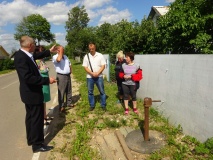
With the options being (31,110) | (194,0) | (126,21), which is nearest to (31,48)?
(31,110)

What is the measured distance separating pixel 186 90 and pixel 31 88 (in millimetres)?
3032

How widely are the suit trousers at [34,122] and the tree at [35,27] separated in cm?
7349

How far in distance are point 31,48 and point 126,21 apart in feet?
28.6

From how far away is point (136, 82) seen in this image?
5.72 m

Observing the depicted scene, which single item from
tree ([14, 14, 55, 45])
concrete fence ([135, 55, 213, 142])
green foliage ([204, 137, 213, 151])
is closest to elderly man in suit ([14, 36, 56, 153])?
concrete fence ([135, 55, 213, 142])

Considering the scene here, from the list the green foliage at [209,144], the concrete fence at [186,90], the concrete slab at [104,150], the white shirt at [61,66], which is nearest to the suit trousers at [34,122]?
the concrete slab at [104,150]

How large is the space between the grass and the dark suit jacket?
114 centimetres

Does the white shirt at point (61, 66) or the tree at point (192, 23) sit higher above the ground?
the tree at point (192, 23)

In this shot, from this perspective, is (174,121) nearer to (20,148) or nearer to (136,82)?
(136,82)

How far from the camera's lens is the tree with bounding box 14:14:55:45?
240 ft

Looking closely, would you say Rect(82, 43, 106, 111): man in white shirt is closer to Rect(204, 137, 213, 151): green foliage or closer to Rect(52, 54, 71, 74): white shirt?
Rect(52, 54, 71, 74): white shirt

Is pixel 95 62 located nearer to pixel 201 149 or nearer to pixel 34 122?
pixel 34 122

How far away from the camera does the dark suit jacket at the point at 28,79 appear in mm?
3729

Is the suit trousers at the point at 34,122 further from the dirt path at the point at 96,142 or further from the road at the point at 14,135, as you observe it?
the dirt path at the point at 96,142
